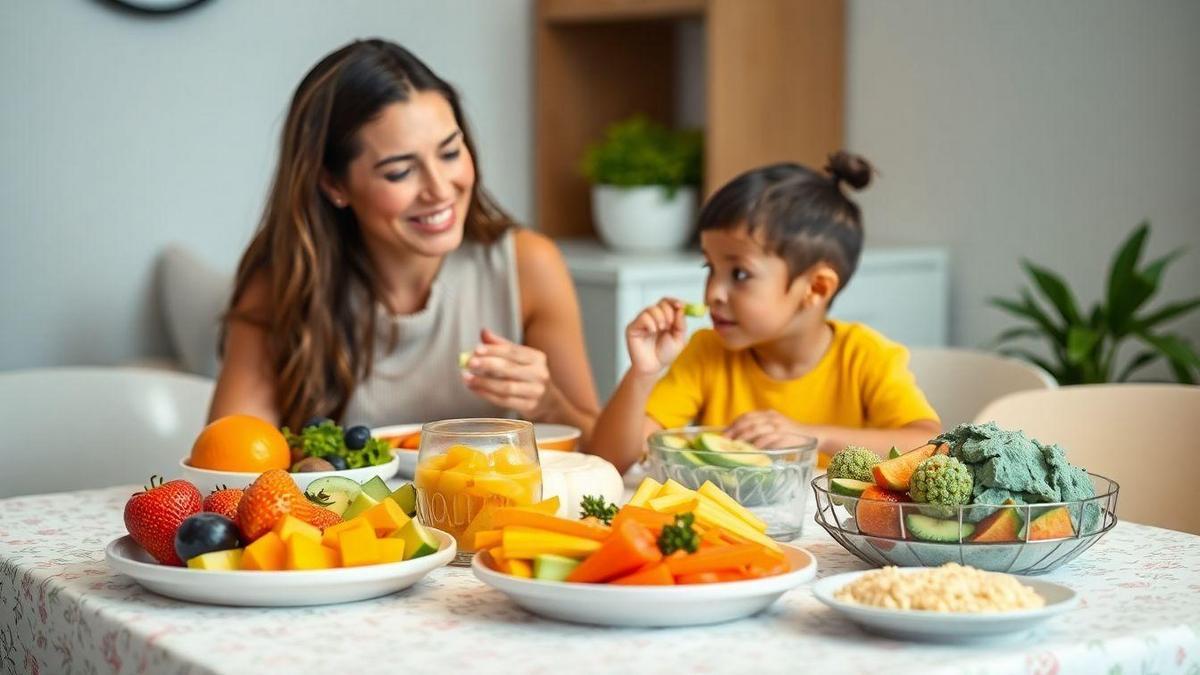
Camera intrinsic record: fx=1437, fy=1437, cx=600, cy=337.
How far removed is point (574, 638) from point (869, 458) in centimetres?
34

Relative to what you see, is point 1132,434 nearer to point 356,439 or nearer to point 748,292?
point 748,292

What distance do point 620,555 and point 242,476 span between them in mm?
576

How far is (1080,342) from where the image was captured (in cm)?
272

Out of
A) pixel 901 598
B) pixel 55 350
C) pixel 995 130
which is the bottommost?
pixel 55 350

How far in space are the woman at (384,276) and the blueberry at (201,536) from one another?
29.9 inches

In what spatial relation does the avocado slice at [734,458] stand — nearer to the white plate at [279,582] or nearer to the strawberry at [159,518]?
the white plate at [279,582]

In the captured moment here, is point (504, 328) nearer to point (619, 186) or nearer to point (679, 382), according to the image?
point (679, 382)

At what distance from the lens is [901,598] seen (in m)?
0.99

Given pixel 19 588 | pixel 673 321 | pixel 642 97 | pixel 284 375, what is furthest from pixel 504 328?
pixel 642 97

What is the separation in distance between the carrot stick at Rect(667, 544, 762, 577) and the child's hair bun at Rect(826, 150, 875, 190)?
1024mm

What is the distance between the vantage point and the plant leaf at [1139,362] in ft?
9.12

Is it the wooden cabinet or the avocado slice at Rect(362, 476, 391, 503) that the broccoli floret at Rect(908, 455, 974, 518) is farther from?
the wooden cabinet

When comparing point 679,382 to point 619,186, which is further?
point 619,186

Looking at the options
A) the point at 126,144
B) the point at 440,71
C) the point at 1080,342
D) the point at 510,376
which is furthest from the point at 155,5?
the point at 1080,342
